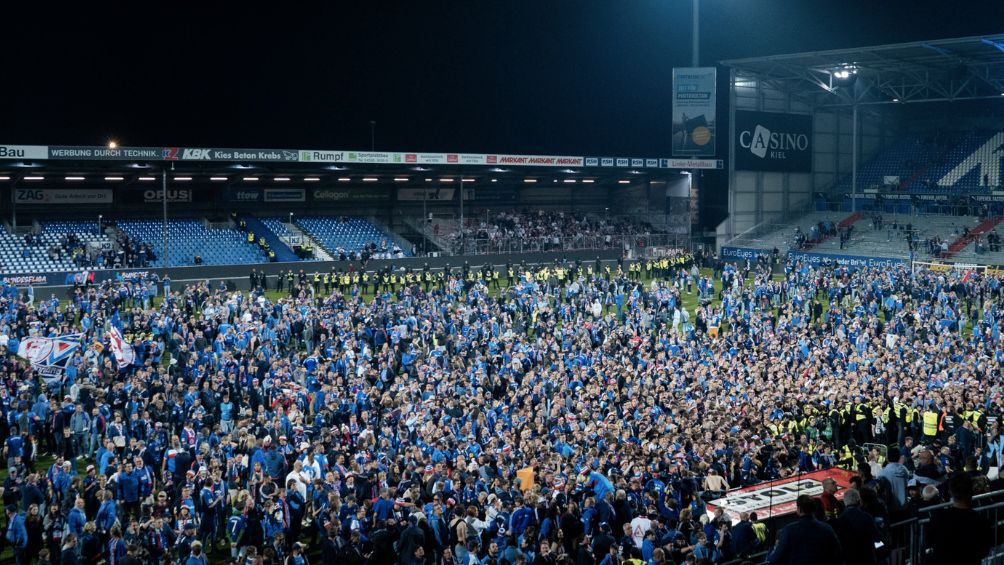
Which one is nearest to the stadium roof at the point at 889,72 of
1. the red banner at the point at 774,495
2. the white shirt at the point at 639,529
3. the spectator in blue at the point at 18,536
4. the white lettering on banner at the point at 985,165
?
the white lettering on banner at the point at 985,165

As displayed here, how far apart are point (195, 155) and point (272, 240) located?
6237 millimetres

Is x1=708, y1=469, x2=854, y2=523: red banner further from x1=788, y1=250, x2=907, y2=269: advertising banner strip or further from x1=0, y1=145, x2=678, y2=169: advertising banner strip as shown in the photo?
x1=788, y1=250, x2=907, y2=269: advertising banner strip

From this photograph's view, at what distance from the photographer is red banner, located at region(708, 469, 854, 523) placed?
11.0 m

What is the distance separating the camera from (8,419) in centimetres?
1555

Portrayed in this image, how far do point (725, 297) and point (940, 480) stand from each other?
20.2 metres

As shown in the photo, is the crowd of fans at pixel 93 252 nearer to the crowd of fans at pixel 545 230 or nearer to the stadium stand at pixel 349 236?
the stadium stand at pixel 349 236

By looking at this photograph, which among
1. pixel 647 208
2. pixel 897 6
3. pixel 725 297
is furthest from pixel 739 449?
pixel 647 208

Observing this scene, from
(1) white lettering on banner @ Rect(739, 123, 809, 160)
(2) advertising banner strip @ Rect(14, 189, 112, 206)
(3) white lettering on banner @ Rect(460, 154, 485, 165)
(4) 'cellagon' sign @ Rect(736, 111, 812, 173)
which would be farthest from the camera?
(1) white lettering on banner @ Rect(739, 123, 809, 160)

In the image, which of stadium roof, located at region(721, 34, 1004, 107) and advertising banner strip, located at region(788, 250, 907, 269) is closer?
advertising banner strip, located at region(788, 250, 907, 269)

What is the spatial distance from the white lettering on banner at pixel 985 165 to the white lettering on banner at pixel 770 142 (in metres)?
7.87

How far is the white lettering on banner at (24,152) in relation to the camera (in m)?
35.2

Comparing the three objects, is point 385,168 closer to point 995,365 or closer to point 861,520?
point 995,365

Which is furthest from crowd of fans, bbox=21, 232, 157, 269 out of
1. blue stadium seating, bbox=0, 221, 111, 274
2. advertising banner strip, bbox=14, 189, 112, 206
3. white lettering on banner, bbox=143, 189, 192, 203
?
white lettering on banner, bbox=143, 189, 192, 203

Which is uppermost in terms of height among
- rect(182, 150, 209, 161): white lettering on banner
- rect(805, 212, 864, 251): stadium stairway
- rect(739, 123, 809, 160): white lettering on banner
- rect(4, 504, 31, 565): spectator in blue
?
rect(739, 123, 809, 160): white lettering on banner
